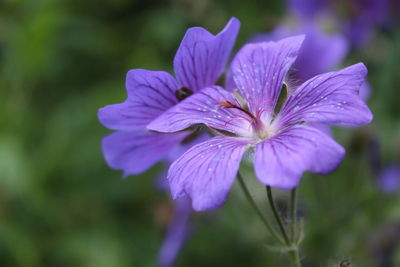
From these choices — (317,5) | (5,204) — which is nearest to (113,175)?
(5,204)

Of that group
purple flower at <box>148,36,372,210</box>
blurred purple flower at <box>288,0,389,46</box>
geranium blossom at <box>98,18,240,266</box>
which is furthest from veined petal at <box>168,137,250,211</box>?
blurred purple flower at <box>288,0,389,46</box>

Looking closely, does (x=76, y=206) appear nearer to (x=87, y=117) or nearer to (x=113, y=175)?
(x=113, y=175)

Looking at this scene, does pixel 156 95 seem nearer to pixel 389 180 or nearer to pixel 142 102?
pixel 142 102

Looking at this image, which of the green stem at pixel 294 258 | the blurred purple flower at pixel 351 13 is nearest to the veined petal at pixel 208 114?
the green stem at pixel 294 258

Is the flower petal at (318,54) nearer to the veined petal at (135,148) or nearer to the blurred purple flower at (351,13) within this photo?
the blurred purple flower at (351,13)

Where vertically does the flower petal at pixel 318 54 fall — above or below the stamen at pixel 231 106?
below

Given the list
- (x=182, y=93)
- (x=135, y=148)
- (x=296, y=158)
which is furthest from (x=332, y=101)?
(x=135, y=148)
